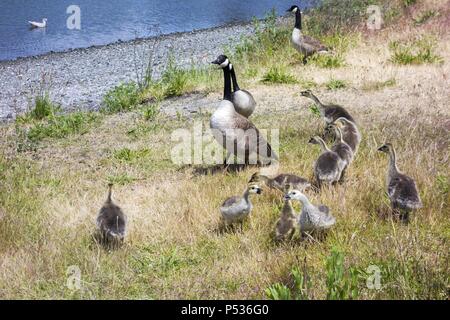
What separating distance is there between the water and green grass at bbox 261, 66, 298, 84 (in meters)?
15.9

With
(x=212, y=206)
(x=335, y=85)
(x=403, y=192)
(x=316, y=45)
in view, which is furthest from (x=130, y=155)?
(x=316, y=45)

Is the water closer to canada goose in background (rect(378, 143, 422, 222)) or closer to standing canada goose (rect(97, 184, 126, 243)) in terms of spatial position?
canada goose in background (rect(378, 143, 422, 222))

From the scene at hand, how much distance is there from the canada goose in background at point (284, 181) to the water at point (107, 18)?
24.0 m

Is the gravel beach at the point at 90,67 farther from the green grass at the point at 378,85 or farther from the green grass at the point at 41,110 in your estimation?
the green grass at the point at 378,85

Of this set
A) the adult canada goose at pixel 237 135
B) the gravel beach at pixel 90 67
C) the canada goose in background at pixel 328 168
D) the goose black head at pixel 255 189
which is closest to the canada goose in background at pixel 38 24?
the gravel beach at pixel 90 67

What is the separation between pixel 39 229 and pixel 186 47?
958 inches

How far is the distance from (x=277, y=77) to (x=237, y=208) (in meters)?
9.05

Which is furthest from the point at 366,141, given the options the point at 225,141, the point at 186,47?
the point at 186,47

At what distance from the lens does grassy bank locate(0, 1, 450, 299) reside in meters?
5.39

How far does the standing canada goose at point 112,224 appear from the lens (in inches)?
256

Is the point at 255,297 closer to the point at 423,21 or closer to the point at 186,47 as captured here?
the point at 423,21

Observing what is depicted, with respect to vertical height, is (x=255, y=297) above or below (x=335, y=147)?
below

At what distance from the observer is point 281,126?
1112 cm

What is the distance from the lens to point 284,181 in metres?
7.42
